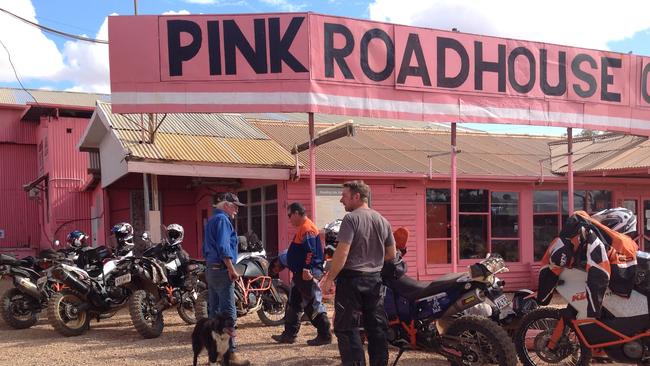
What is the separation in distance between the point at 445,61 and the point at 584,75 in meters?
2.72

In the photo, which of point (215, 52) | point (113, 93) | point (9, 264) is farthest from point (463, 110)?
point (9, 264)

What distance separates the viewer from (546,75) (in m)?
10.4

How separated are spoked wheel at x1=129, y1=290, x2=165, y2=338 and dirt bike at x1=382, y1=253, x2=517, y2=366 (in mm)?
3498

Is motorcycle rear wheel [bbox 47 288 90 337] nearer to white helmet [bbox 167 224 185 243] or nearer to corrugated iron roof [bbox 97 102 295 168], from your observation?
white helmet [bbox 167 224 185 243]

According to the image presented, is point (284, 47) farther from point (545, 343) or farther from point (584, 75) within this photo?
point (545, 343)

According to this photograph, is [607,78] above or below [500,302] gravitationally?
above

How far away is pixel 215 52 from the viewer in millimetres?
9102

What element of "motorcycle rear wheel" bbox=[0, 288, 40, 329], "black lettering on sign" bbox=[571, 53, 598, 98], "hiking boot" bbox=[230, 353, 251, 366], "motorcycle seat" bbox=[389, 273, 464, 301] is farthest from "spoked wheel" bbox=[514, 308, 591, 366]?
"motorcycle rear wheel" bbox=[0, 288, 40, 329]

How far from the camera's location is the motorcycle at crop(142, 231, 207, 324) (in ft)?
27.8

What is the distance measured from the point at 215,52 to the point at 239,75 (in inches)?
20.2

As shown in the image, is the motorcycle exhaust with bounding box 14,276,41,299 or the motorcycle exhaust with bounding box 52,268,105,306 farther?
the motorcycle exhaust with bounding box 14,276,41,299

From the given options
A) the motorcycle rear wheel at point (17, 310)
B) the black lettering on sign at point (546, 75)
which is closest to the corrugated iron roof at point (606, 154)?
the black lettering on sign at point (546, 75)

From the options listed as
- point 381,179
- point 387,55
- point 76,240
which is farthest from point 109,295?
point 381,179

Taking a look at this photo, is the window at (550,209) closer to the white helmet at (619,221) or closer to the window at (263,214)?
the window at (263,214)
